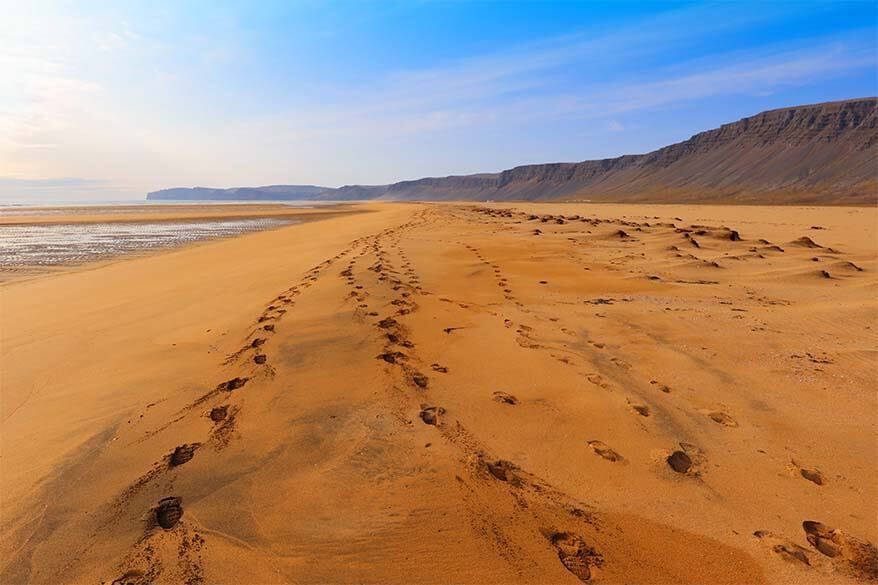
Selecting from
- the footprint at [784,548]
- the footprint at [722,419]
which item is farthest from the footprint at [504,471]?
the footprint at [722,419]

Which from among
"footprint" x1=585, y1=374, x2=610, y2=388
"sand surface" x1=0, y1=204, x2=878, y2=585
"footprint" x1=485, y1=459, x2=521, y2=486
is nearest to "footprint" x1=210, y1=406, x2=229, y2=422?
"sand surface" x1=0, y1=204, x2=878, y2=585

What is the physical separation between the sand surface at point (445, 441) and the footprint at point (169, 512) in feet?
0.05

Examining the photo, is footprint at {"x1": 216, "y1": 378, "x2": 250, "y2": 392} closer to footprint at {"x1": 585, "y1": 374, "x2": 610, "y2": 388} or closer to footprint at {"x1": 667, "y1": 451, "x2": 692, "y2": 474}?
footprint at {"x1": 585, "y1": 374, "x2": 610, "y2": 388}

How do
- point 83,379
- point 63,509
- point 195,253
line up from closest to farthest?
1. point 63,509
2. point 83,379
3. point 195,253

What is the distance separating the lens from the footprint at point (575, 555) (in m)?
2.06

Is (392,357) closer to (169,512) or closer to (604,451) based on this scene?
(604,451)

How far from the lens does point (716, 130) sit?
12175cm

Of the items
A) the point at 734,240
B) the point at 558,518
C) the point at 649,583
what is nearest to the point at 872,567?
the point at 649,583

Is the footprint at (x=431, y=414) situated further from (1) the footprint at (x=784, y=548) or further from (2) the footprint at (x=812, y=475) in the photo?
(2) the footprint at (x=812, y=475)

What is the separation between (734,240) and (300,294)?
10.8 metres

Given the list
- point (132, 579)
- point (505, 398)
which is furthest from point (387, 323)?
point (132, 579)

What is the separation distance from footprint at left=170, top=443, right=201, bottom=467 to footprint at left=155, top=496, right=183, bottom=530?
14.0 inches

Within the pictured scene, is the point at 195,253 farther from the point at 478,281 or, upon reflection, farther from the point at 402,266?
the point at 478,281

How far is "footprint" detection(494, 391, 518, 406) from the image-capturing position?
3.61m
